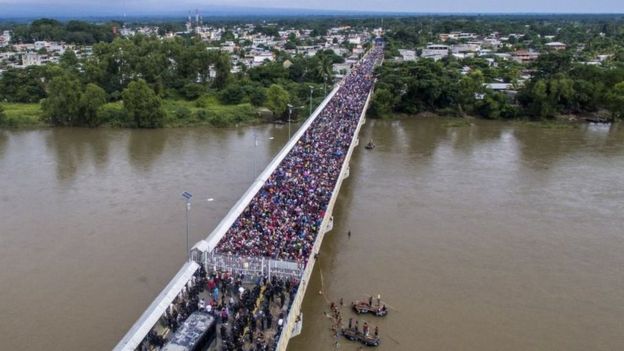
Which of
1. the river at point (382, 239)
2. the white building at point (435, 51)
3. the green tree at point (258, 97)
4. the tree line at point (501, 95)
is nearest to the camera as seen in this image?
the river at point (382, 239)

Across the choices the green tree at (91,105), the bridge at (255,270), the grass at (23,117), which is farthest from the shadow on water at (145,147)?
the bridge at (255,270)

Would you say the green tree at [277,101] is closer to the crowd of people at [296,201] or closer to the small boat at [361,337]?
the crowd of people at [296,201]

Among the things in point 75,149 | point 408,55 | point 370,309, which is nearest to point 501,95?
point 408,55

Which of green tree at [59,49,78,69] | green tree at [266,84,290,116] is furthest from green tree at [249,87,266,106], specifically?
green tree at [59,49,78,69]

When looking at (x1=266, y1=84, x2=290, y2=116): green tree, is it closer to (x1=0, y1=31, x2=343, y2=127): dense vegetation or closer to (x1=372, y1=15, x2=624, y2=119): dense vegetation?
(x1=0, y1=31, x2=343, y2=127): dense vegetation

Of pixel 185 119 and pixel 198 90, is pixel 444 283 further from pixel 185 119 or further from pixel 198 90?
pixel 198 90

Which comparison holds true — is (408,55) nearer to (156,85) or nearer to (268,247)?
(156,85)
